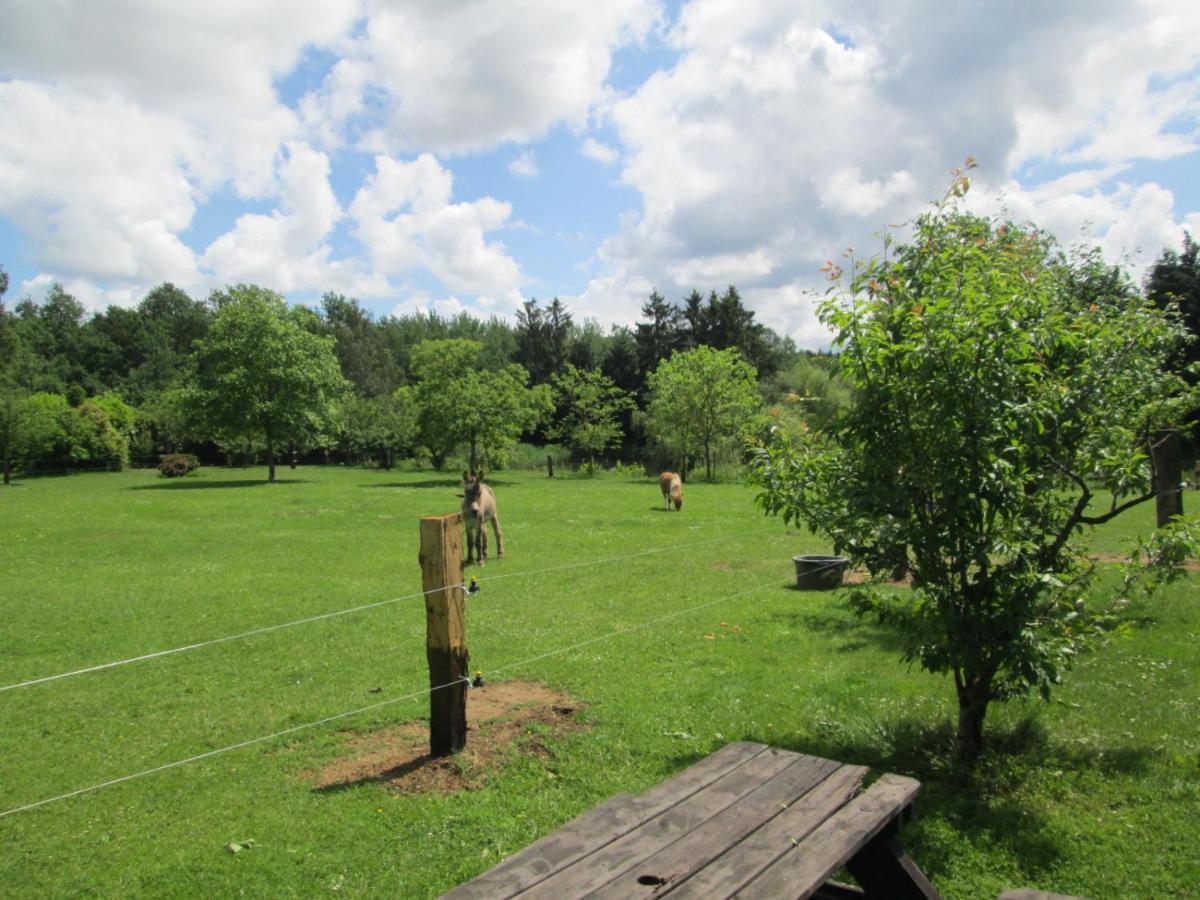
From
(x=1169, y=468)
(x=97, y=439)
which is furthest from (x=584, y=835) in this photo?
(x=97, y=439)

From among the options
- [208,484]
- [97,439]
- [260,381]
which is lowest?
[208,484]

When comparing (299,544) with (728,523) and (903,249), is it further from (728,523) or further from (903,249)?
(903,249)

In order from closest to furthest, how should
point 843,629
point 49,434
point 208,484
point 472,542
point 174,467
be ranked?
1. point 843,629
2. point 472,542
3. point 208,484
4. point 174,467
5. point 49,434

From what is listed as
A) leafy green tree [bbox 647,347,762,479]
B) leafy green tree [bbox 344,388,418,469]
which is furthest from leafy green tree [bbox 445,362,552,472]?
leafy green tree [bbox 344,388,418,469]

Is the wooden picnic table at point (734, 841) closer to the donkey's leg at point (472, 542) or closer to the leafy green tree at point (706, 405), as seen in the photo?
the donkey's leg at point (472, 542)

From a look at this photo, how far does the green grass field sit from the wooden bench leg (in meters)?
0.70

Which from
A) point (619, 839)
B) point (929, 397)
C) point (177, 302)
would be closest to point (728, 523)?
point (929, 397)

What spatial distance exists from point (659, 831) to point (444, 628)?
3.11m

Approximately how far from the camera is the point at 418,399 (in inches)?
1660

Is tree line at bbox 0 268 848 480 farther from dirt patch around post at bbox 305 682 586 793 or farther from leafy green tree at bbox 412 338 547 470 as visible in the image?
dirt patch around post at bbox 305 682 586 793

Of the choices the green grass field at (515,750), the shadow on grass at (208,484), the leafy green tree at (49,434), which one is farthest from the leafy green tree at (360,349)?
the green grass field at (515,750)

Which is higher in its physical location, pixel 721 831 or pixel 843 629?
pixel 721 831

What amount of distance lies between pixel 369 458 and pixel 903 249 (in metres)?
60.3

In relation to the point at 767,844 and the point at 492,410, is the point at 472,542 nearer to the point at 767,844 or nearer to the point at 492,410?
the point at 767,844
